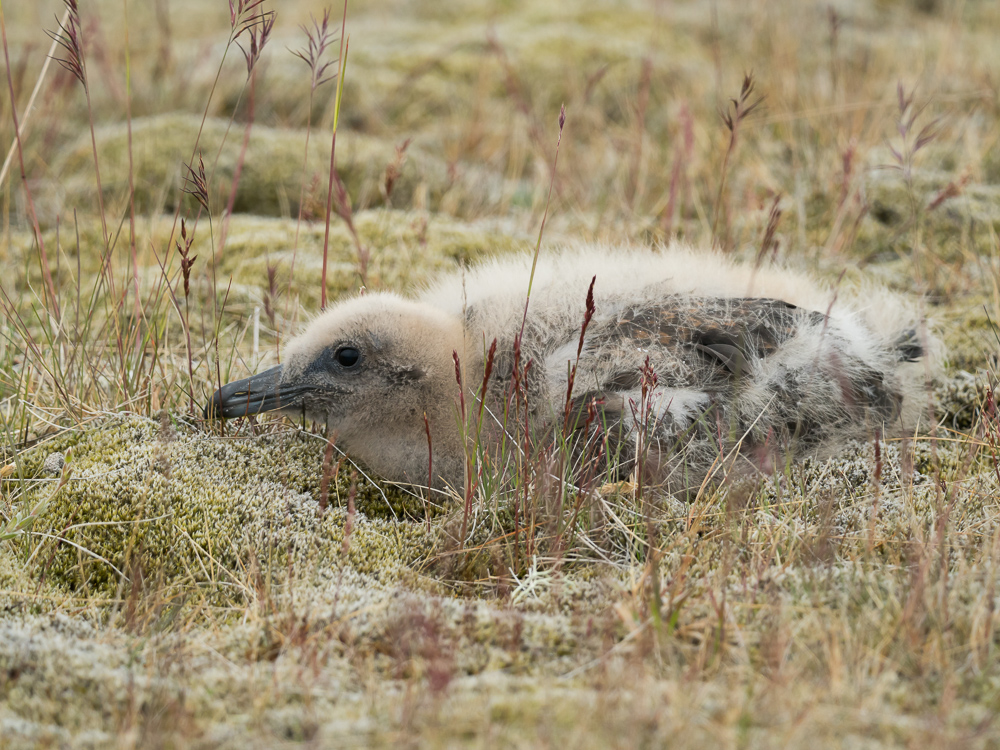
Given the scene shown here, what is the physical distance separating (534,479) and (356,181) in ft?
11.9

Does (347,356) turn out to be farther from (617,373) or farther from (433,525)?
(617,373)

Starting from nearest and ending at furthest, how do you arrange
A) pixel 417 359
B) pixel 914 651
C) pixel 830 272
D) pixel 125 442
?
pixel 914 651 → pixel 125 442 → pixel 417 359 → pixel 830 272

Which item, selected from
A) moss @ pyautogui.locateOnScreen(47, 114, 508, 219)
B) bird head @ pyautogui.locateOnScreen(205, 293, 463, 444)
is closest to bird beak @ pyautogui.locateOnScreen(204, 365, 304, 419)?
bird head @ pyautogui.locateOnScreen(205, 293, 463, 444)

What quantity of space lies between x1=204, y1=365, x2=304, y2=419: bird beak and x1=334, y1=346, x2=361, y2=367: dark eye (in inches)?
6.8

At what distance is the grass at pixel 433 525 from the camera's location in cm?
177

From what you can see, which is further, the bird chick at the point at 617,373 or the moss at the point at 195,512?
the bird chick at the point at 617,373

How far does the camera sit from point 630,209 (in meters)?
5.28

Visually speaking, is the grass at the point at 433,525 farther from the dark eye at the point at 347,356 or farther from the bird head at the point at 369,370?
the dark eye at the point at 347,356

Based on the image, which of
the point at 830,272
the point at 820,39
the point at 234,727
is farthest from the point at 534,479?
the point at 820,39

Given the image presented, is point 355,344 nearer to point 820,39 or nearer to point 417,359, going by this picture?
point 417,359

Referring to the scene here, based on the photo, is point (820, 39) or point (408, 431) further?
point (820, 39)

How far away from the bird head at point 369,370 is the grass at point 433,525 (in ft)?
0.49

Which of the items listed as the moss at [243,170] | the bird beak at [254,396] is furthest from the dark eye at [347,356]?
the moss at [243,170]

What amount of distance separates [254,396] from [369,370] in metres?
0.41
